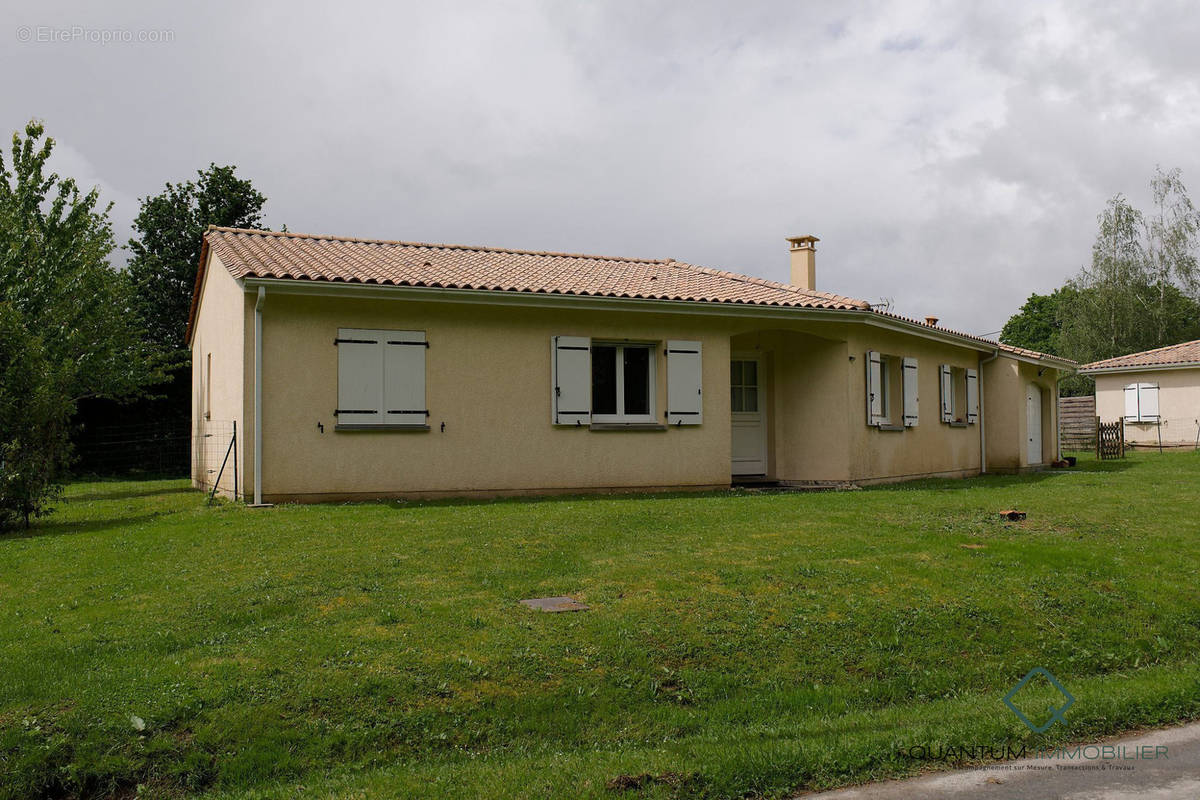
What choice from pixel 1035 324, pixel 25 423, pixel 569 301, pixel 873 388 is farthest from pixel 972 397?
pixel 1035 324

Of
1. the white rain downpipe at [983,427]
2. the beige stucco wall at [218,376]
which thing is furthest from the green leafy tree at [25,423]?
the white rain downpipe at [983,427]

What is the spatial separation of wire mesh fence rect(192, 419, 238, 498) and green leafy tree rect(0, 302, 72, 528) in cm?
198

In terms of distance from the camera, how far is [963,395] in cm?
1880

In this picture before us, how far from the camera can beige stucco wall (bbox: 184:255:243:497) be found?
1211 centimetres

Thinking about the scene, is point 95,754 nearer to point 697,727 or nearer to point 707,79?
point 697,727

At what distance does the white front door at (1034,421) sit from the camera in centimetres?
2022

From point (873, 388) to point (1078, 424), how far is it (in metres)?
17.5

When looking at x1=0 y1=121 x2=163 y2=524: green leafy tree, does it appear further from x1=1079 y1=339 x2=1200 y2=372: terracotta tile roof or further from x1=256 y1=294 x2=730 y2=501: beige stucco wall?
x1=1079 y1=339 x2=1200 y2=372: terracotta tile roof

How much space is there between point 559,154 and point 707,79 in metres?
5.45

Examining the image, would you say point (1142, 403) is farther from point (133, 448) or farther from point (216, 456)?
point (133, 448)

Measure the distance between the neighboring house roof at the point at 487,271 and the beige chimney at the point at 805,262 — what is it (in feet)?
6.76

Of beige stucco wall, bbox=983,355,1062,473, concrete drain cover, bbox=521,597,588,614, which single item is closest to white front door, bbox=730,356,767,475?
beige stucco wall, bbox=983,355,1062,473

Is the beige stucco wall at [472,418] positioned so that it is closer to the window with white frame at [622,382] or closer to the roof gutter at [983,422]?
the window with white frame at [622,382]

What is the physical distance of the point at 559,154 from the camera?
18531 mm
